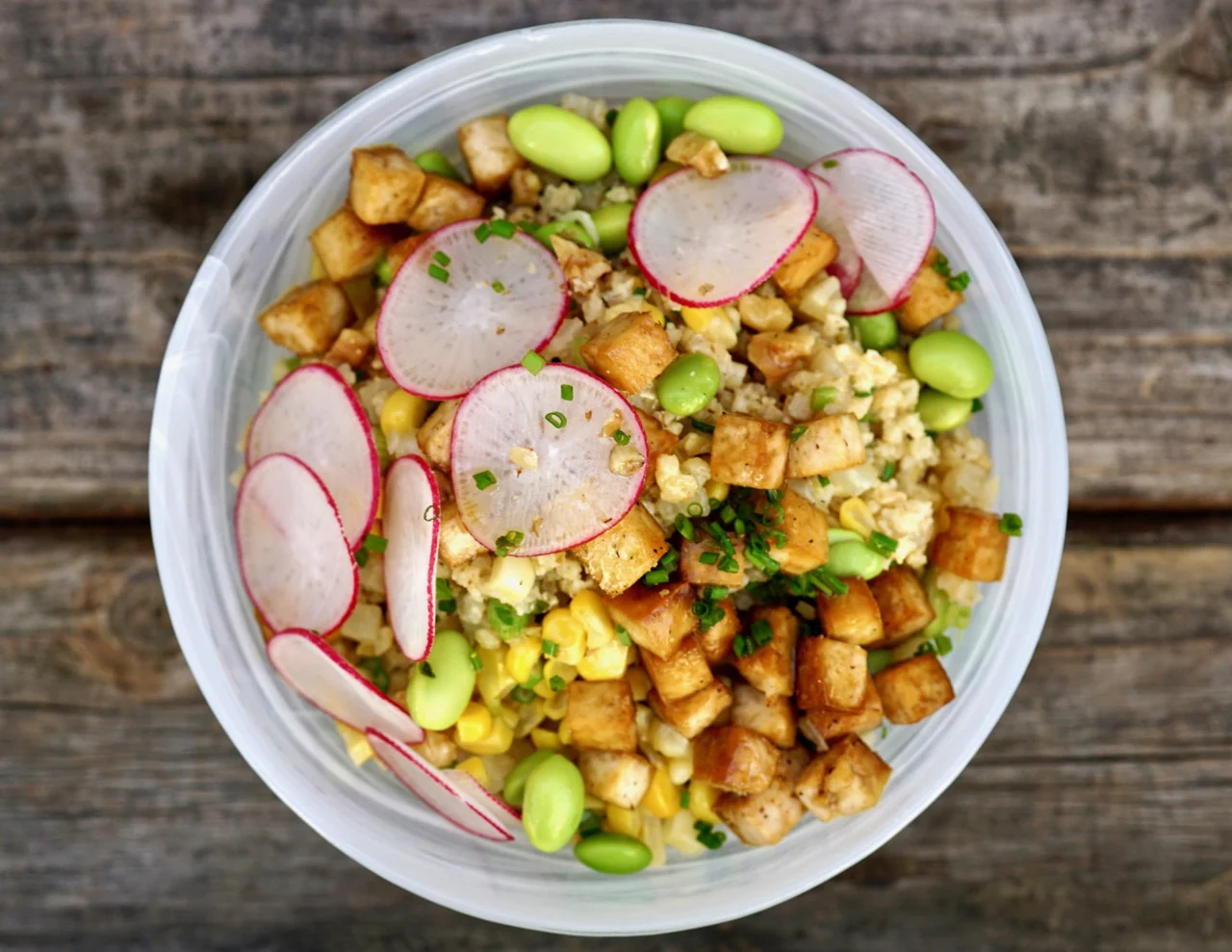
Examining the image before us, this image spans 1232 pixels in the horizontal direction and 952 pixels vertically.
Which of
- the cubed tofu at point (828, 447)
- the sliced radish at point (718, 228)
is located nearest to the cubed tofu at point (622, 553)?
the cubed tofu at point (828, 447)

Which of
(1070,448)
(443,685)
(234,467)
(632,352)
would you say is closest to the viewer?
(632,352)

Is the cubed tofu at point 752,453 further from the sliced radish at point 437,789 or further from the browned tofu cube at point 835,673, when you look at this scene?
the sliced radish at point 437,789

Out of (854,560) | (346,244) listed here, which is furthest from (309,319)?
(854,560)

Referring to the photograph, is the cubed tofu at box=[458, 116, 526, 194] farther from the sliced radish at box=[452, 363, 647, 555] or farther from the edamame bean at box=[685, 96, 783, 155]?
the sliced radish at box=[452, 363, 647, 555]

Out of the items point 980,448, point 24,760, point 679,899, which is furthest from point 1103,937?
point 24,760

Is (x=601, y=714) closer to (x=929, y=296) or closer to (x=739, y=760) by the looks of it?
(x=739, y=760)

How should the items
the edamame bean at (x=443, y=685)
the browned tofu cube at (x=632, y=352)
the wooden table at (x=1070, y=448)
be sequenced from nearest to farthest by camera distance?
1. the browned tofu cube at (x=632, y=352)
2. the edamame bean at (x=443, y=685)
3. the wooden table at (x=1070, y=448)
